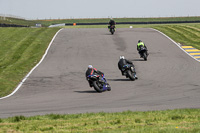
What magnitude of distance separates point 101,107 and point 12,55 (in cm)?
2212

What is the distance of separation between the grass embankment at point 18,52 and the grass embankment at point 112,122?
25.8 ft

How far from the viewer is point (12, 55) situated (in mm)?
34812

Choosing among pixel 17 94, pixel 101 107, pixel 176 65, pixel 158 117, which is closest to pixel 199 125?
pixel 158 117

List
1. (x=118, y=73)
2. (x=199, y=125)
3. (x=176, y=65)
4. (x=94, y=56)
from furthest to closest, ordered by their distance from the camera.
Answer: (x=94, y=56) → (x=176, y=65) → (x=118, y=73) → (x=199, y=125)

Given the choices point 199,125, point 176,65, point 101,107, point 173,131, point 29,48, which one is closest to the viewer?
point 173,131

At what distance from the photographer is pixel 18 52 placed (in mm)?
35938

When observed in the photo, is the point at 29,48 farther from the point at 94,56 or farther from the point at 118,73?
the point at 118,73

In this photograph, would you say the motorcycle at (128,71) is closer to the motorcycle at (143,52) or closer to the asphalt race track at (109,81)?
the asphalt race track at (109,81)

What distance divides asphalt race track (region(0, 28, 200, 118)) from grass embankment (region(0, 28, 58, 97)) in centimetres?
87

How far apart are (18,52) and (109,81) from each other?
16115 mm

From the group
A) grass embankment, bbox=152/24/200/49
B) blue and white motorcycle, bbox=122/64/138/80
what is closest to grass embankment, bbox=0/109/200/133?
blue and white motorcycle, bbox=122/64/138/80

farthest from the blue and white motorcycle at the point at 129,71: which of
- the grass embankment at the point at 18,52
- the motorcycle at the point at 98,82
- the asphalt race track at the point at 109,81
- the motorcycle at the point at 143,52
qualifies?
the motorcycle at the point at 143,52

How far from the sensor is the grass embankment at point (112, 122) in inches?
374

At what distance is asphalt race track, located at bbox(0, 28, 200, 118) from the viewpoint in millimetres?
14633
